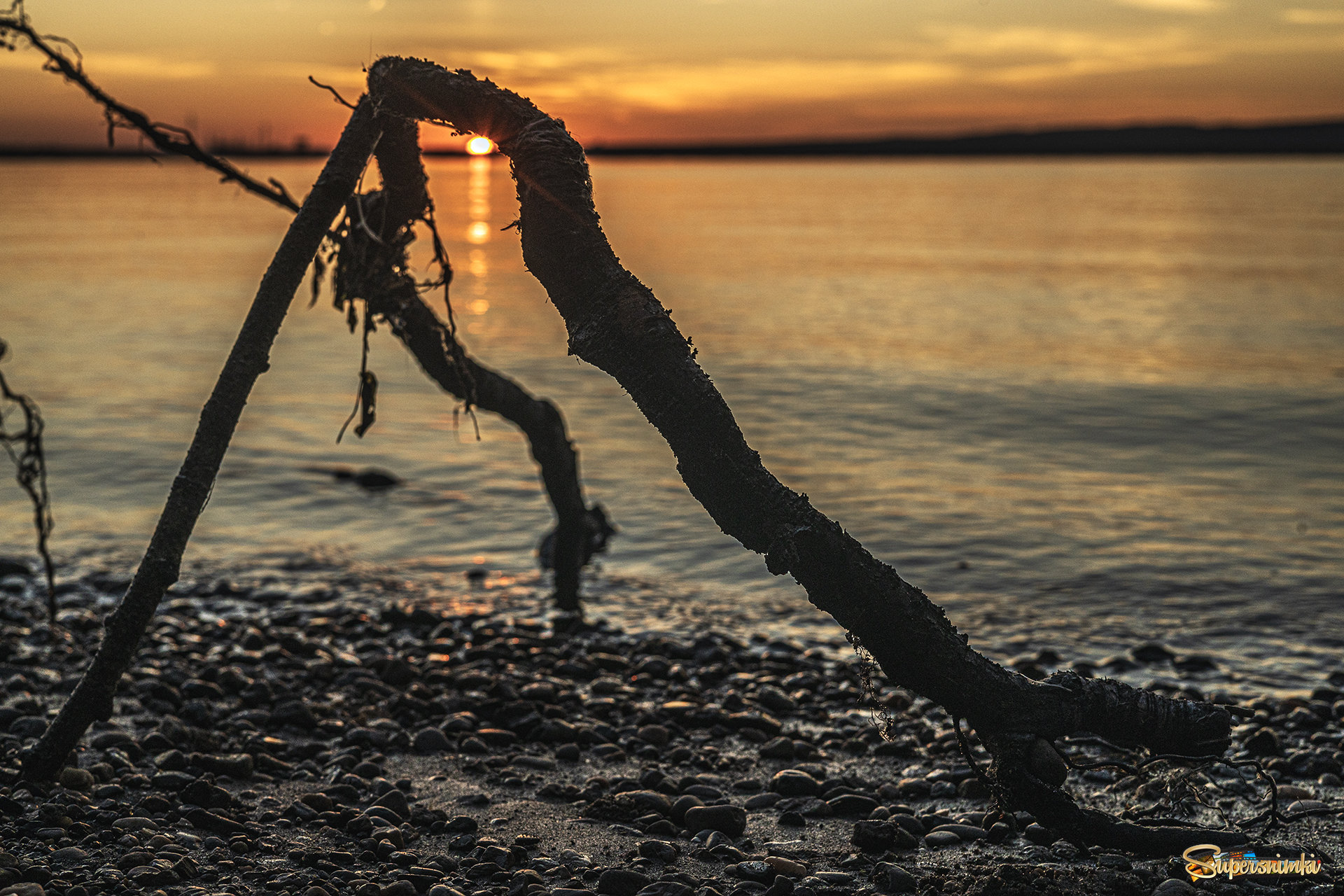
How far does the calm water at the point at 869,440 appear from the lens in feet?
42.6

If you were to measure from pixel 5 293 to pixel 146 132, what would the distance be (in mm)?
43599

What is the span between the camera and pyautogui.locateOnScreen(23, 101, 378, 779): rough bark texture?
6574 millimetres

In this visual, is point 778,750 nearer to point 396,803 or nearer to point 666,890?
point 666,890

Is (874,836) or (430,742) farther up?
(874,836)

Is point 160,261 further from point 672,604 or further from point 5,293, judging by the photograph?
point 672,604

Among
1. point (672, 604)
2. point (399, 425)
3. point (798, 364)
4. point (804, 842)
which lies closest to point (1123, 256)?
point (798, 364)

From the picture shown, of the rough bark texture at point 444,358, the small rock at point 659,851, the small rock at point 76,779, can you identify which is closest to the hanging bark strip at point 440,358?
the rough bark texture at point 444,358

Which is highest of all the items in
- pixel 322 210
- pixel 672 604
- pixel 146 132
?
pixel 146 132

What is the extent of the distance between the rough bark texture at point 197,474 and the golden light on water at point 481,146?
2.35 ft

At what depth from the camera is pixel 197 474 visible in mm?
6617

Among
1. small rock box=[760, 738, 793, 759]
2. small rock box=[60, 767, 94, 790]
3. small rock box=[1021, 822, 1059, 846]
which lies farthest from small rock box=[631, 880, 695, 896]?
small rock box=[60, 767, 94, 790]

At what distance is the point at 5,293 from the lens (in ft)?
145

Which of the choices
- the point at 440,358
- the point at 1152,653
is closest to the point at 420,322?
→ the point at 440,358

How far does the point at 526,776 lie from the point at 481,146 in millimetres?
4121
